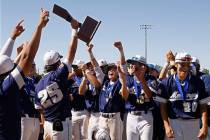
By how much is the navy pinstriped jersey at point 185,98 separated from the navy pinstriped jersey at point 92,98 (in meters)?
3.24

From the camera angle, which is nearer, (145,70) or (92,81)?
(145,70)

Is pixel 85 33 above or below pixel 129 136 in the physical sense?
above

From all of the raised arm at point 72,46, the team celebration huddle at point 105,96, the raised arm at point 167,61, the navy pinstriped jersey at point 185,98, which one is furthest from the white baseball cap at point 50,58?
the raised arm at point 167,61

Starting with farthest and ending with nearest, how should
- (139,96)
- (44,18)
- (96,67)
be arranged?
1. (96,67)
2. (139,96)
3. (44,18)

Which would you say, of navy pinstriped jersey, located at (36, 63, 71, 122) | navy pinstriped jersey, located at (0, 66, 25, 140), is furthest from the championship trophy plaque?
navy pinstriped jersey, located at (0, 66, 25, 140)

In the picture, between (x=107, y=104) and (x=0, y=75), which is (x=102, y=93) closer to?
(x=107, y=104)

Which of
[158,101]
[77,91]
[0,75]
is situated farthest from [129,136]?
[0,75]

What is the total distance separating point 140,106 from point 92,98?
285cm

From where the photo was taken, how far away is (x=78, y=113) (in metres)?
11.1

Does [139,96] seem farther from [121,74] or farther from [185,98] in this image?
[185,98]

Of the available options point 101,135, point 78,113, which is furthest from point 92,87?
point 101,135

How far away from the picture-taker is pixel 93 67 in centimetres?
951

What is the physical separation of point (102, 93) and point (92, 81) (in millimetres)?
370

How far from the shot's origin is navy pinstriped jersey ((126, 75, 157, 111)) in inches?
304
